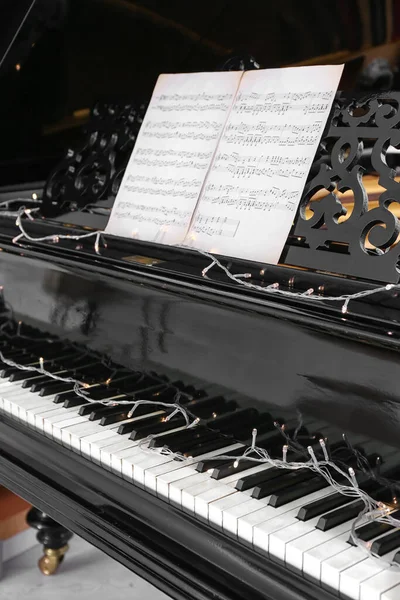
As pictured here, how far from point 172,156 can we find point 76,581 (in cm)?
187

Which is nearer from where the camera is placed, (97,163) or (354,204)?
(354,204)

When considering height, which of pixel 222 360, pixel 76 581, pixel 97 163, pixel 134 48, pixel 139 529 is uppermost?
pixel 134 48

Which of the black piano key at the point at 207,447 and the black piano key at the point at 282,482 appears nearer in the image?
the black piano key at the point at 282,482

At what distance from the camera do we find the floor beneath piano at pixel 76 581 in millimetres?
3039

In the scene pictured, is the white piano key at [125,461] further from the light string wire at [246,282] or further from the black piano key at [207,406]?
the light string wire at [246,282]

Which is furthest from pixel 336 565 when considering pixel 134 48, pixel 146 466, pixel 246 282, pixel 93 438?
pixel 134 48

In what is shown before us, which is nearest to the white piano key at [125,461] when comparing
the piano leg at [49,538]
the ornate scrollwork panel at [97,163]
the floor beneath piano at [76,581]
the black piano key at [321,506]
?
the black piano key at [321,506]

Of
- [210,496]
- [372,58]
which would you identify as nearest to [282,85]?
[372,58]

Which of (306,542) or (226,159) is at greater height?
(226,159)

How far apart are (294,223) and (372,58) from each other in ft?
3.85

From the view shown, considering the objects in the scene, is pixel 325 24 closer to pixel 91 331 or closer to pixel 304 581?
pixel 91 331

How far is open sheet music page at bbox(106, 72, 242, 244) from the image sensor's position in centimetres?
217

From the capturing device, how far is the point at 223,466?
177 centimetres

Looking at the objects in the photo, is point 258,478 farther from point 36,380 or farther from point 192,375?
point 36,380
